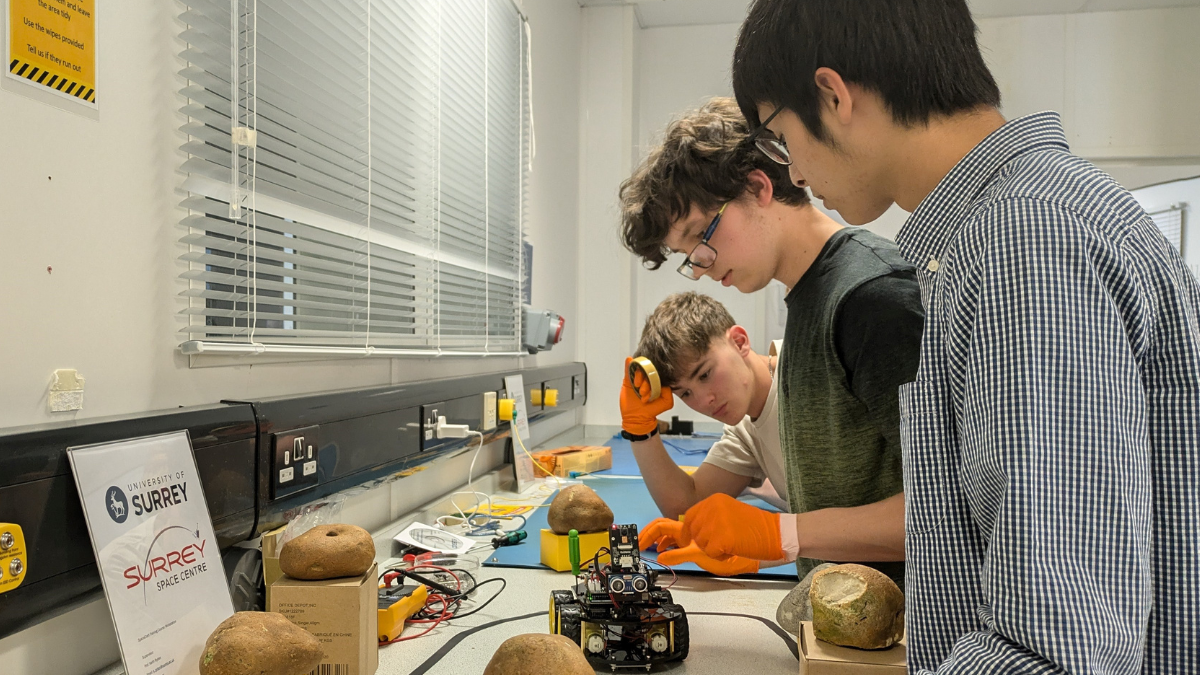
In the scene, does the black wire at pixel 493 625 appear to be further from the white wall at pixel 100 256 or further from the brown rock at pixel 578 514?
the white wall at pixel 100 256

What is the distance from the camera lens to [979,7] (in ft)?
13.0

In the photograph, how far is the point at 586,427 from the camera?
3.98 m

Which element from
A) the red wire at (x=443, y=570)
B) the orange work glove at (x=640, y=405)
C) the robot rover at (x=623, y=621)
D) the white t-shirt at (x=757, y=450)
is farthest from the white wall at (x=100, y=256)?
the white t-shirt at (x=757, y=450)

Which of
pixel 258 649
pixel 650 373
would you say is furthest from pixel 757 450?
pixel 258 649

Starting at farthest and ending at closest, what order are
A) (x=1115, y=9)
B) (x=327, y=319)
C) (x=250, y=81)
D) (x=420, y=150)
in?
(x=1115, y=9), (x=420, y=150), (x=327, y=319), (x=250, y=81)

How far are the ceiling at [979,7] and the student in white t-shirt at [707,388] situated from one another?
2.54 meters

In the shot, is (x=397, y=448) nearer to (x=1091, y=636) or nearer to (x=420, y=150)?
(x=420, y=150)

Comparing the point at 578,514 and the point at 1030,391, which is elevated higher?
the point at 1030,391

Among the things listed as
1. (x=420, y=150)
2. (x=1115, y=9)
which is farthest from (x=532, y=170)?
(x=1115, y=9)

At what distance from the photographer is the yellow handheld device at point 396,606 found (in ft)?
3.73

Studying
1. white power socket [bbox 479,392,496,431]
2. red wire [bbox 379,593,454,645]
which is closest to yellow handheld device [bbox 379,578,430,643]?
red wire [bbox 379,593,454,645]

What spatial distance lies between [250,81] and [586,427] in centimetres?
296

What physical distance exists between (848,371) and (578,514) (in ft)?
2.02

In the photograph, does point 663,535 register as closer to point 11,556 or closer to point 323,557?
point 323,557
